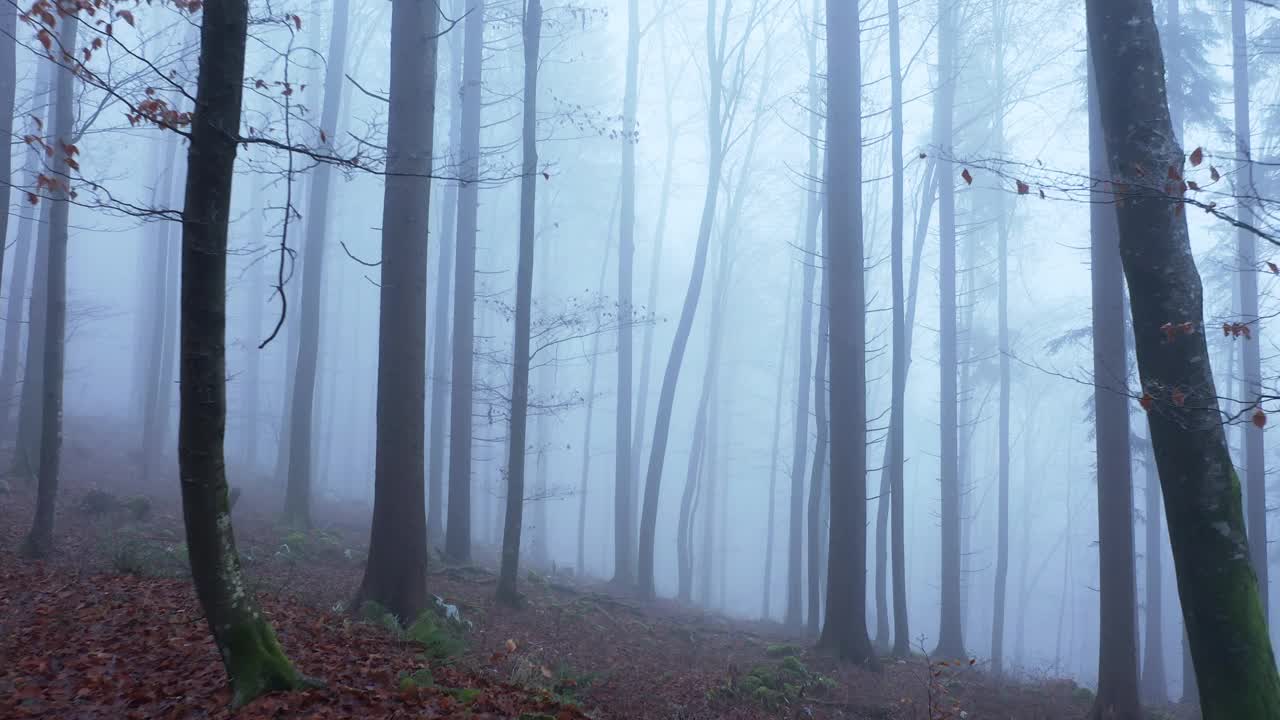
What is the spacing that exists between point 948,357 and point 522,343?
10769mm

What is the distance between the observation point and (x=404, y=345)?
870 cm

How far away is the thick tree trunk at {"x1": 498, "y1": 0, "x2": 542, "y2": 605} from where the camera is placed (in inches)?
464

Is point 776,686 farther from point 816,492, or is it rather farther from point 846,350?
point 816,492

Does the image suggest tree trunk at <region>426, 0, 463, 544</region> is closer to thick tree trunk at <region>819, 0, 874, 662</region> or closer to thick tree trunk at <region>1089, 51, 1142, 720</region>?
thick tree trunk at <region>819, 0, 874, 662</region>

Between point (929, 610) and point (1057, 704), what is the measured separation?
1505 inches

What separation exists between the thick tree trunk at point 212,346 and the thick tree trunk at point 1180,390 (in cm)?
609

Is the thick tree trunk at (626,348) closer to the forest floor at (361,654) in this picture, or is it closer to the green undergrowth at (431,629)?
the forest floor at (361,654)

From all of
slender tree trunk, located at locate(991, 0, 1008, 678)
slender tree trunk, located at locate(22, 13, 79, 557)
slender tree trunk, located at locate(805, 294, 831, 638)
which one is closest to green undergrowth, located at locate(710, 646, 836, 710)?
slender tree trunk, located at locate(805, 294, 831, 638)

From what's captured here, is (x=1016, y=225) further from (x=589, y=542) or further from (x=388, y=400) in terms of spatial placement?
(x=589, y=542)

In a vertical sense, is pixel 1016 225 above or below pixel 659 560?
above

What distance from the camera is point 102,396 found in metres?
45.2

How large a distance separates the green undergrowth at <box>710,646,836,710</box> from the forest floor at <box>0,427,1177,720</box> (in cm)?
2

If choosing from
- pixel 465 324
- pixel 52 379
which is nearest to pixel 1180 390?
pixel 52 379

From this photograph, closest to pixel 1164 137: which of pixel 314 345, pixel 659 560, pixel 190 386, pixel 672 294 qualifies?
pixel 190 386
